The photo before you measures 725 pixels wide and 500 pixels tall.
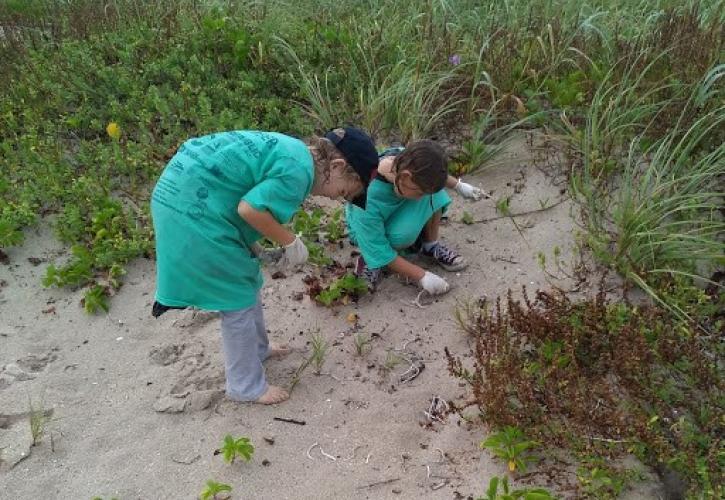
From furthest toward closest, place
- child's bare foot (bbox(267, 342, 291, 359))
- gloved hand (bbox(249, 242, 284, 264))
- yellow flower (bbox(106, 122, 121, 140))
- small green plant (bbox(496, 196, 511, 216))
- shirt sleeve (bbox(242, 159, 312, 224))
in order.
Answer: yellow flower (bbox(106, 122, 121, 140)) → small green plant (bbox(496, 196, 511, 216)) → child's bare foot (bbox(267, 342, 291, 359)) → gloved hand (bbox(249, 242, 284, 264)) → shirt sleeve (bbox(242, 159, 312, 224))

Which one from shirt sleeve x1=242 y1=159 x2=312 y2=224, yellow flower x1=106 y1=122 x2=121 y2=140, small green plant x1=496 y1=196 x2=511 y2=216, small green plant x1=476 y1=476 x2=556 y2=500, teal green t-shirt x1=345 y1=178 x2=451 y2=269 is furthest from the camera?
yellow flower x1=106 y1=122 x2=121 y2=140

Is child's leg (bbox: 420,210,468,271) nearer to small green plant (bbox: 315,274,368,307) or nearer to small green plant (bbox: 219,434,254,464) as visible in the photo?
small green plant (bbox: 315,274,368,307)

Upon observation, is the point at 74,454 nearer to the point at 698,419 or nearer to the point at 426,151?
the point at 426,151

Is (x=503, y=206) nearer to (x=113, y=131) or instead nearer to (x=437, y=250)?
(x=437, y=250)

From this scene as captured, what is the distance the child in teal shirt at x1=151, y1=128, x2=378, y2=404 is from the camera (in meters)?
2.47

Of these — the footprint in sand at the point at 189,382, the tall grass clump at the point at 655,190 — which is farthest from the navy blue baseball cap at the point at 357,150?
the tall grass clump at the point at 655,190

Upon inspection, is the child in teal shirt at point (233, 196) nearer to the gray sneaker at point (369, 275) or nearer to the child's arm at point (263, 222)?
the child's arm at point (263, 222)

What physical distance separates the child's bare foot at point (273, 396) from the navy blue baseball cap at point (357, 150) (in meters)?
1.00

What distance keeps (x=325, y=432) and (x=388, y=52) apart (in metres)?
3.10

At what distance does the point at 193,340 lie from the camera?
11.2ft

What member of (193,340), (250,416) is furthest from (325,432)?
(193,340)

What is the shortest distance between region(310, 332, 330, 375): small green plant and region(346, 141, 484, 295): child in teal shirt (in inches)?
17.4

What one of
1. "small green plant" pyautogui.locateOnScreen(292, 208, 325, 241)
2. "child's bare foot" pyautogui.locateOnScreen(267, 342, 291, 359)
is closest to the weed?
"child's bare foot" pyautogui.locateOnScreen(267, 342, 291, 359)

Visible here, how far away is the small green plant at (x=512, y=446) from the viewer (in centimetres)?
244
